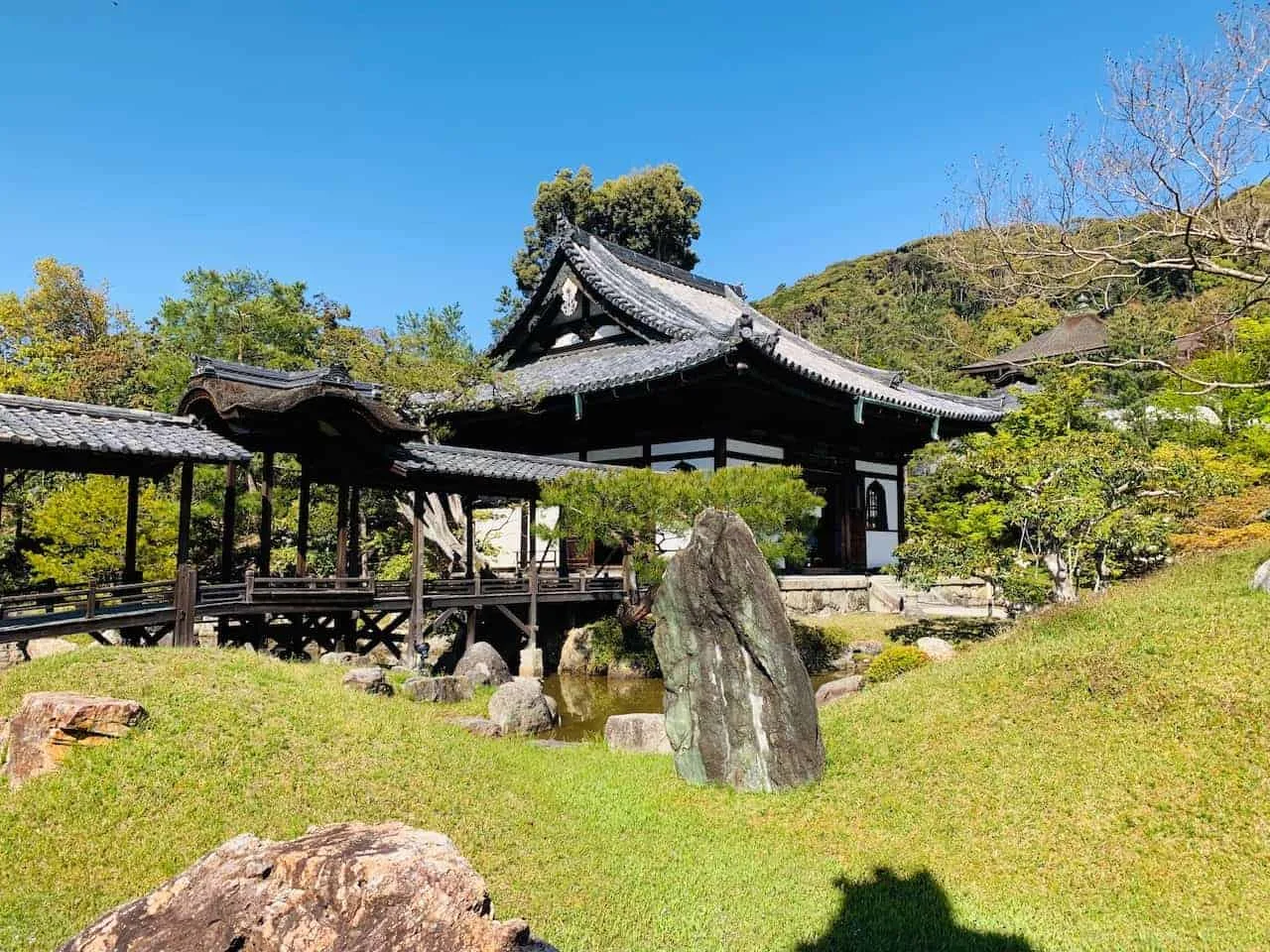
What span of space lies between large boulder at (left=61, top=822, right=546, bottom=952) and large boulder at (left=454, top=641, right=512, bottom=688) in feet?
35.5

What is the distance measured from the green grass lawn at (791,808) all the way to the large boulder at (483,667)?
416cm

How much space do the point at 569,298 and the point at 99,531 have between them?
13112 mm

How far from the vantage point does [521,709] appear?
35.5ft

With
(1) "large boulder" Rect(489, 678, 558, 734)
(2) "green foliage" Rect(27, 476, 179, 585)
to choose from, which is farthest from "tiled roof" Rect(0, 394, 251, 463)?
(2) "green foliage" Rect(27, 476, 179, 585)

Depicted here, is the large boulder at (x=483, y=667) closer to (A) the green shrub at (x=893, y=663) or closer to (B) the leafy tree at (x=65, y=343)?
(A) the green shrub at (x=893, y=663)

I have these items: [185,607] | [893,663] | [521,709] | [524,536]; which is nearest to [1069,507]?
[893,663]

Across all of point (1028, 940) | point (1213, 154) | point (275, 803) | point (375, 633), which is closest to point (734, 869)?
point (1028, 940)

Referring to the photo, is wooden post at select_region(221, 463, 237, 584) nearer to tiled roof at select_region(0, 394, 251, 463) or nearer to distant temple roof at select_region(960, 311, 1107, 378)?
tiled roof at select_region(0, 394, 251, 463)

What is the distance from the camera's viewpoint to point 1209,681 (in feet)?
25.3

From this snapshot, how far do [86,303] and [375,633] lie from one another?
3104 cm

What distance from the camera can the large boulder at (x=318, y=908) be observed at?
235 centimetres

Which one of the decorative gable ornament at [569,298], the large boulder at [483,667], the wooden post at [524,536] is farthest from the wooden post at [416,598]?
the decorative gable ornament at [569,298]

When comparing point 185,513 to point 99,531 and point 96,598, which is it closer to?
point 96,598

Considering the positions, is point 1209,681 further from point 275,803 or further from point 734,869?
point 275,803
